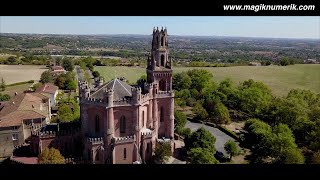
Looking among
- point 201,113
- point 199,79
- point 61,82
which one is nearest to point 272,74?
point 199,79

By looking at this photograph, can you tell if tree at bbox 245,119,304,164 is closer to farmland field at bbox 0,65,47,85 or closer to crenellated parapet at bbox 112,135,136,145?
crenellated parapet at bbox 112,135,136,145

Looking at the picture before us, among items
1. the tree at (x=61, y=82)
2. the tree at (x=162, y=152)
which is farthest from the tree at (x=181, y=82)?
the tree at (x=162, y=152)

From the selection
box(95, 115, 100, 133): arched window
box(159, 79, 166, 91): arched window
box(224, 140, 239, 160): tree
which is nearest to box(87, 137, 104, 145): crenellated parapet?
box(95, 115, 100, 133): arched window

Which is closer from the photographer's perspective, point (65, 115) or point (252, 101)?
point (65, 115)

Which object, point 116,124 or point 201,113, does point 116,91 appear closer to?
point 116,124

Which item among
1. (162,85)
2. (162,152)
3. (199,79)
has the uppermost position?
(162,85)

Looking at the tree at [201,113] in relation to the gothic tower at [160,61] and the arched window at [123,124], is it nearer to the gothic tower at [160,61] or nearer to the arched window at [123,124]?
the gothic tower at [160,61]
